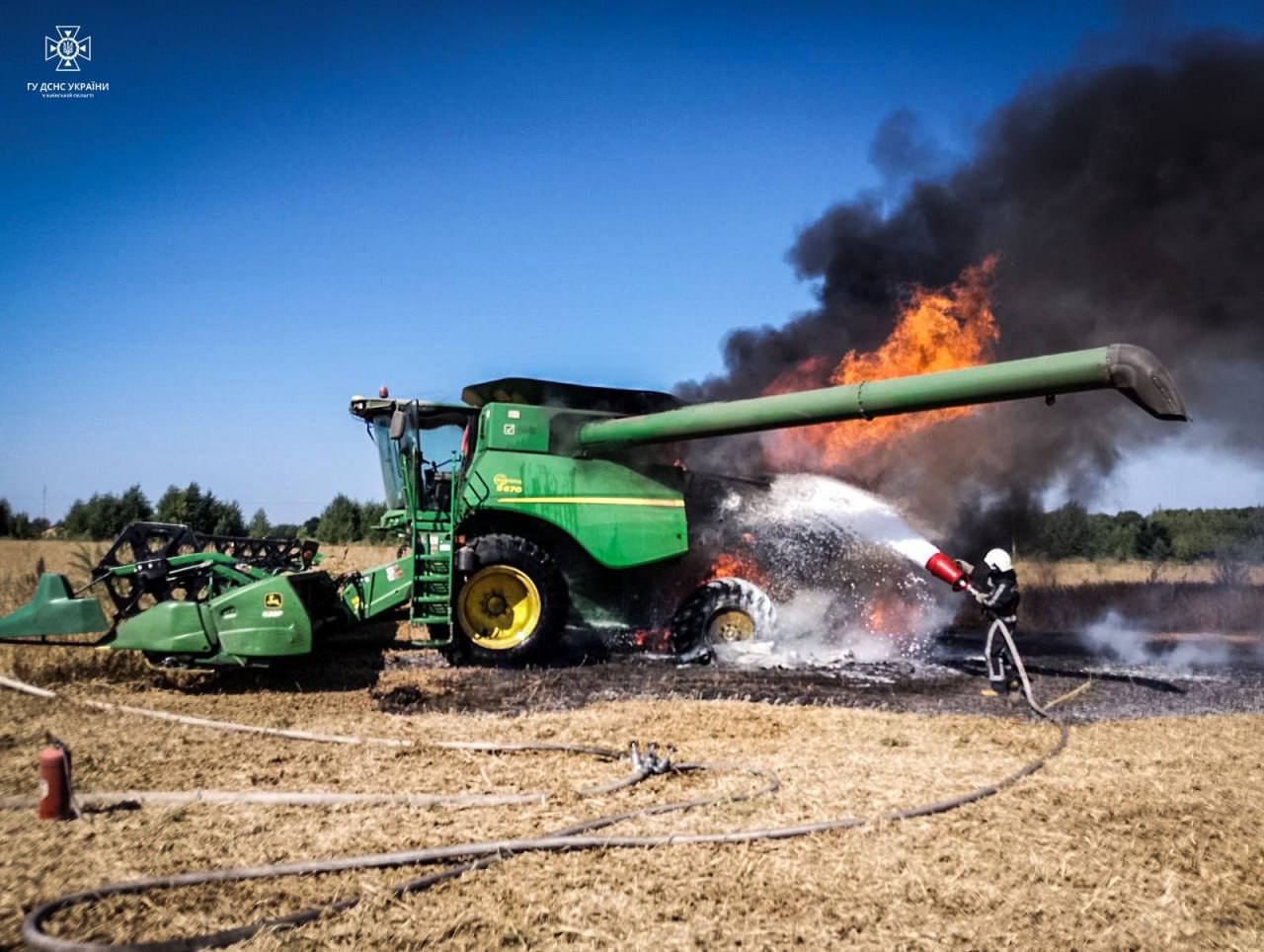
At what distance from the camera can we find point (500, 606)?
10.5 metres

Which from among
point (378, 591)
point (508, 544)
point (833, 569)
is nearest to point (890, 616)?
point (833, 569)

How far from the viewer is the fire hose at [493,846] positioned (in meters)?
3.38

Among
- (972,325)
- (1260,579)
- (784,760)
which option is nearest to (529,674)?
(784,760)

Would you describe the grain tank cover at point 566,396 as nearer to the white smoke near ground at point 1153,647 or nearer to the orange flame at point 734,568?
the orange flame at point 734,568

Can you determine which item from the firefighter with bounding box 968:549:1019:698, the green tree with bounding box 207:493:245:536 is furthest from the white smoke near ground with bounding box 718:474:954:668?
the green tree with bounding box 207:493:245:536

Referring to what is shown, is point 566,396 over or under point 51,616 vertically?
over

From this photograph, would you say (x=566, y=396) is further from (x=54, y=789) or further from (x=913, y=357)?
(x=54, y=789)

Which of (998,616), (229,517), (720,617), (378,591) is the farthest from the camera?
(229,517)

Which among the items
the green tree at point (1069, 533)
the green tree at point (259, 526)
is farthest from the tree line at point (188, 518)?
the green tree at point (1069, 533)

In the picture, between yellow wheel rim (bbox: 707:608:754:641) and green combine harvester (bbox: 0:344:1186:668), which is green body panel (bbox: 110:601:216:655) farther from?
yellow wheel rim (bbox: 707:608:754:641)

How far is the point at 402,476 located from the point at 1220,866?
875 centimetres

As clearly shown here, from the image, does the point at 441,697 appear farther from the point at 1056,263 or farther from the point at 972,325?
the point at 1056,263

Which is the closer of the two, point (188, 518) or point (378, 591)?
point (378, 591)

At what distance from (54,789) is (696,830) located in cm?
330
